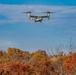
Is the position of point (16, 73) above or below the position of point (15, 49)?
below

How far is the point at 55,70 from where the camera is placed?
4628 centimetres

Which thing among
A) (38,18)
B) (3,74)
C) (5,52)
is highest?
(5,52)

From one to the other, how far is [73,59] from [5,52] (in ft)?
209

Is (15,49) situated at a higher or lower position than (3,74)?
higher

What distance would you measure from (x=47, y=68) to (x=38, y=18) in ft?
61.0

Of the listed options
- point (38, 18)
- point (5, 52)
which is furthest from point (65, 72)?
point (5, 52)

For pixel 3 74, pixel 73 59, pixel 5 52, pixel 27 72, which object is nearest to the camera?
pixel 3 74

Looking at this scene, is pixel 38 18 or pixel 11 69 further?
pixel 11 69

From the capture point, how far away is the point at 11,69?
43.8 meters

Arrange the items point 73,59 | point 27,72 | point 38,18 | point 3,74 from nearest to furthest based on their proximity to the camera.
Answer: point 38,18 < point 3,74 < point 27,72 < point 73,59

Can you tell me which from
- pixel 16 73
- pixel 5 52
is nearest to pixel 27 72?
pixel 16 73

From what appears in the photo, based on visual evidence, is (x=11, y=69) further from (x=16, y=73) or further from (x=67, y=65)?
(x=67, y=65)

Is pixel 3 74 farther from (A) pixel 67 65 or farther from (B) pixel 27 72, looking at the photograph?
(A) pixel 67 65

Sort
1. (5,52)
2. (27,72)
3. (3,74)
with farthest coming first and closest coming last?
(5,52) < (27,72) < (3,74)
